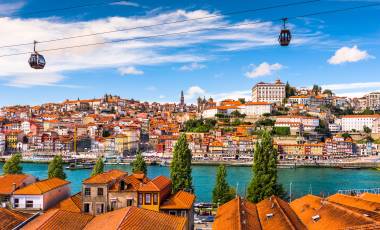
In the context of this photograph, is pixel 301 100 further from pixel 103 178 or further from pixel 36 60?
pixel 36 60

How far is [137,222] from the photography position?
23.6 feet

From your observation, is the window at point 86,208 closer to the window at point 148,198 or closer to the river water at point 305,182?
the window at point 148,198

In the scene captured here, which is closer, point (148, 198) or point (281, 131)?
point (148, 198)

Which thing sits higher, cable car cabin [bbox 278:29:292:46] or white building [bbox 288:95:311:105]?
white building [bbox 288:95:311:105]

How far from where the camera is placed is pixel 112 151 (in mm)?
60688

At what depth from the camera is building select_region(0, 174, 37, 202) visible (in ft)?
41.9

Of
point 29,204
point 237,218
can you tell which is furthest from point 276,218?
point 29,204

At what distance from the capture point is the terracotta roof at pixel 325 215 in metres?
8.05

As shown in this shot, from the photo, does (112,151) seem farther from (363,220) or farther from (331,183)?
(363,220)

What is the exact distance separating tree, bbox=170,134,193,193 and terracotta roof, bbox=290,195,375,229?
5604 millimetres

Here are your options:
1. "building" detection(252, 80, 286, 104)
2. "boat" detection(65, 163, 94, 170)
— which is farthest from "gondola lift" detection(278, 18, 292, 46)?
"building" detection(252, 80, 286, 104)

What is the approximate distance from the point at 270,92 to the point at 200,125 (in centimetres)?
1883

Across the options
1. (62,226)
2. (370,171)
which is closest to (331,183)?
(370,171)

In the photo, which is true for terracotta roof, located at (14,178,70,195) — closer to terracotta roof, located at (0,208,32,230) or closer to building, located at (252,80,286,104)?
terracotta roof, located at (0,208,32,230)
